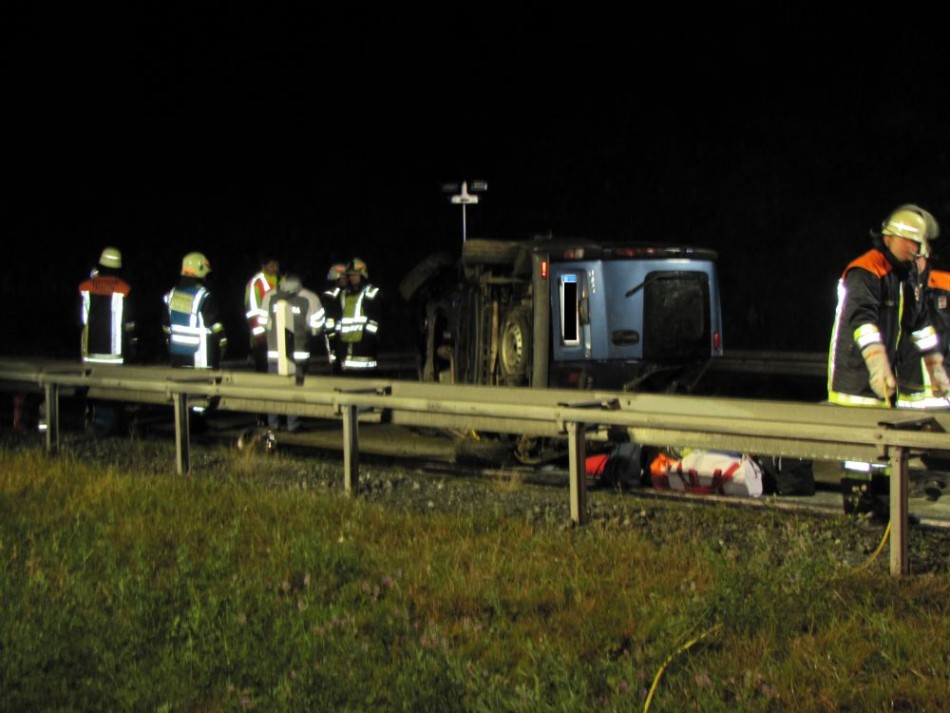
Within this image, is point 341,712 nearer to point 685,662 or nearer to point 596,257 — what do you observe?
point 685,662

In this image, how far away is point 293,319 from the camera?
1285cm

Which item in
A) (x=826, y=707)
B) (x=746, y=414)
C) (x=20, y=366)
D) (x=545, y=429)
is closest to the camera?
(x=826, y=707)

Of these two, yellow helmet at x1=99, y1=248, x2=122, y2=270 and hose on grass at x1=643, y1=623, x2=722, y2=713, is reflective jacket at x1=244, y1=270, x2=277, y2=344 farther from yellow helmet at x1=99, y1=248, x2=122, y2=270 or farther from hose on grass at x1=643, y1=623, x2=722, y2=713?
hose on grass at x1=643, y1=623, x2=722, y2=713

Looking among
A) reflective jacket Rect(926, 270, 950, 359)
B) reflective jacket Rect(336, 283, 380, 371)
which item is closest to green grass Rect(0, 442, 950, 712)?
reflective jacket Rect(926, 270, 950, 359)

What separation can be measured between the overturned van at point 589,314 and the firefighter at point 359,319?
2.60 metres

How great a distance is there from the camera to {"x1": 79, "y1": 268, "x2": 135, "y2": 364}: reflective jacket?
1285cm

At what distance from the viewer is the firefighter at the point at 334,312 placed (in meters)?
A: 14.6

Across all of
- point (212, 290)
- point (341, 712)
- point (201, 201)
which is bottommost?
point (341, 712)

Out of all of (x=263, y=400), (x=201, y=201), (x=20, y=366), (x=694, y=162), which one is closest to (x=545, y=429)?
(x=263, y=400)

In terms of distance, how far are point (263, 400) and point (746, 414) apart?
13.1 ft

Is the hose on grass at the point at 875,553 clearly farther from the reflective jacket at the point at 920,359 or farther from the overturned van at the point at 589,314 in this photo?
the overturned van at the point at 589,314

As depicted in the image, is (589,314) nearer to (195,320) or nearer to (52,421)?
(195,320)

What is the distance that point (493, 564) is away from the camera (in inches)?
249

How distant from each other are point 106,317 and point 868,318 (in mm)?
7975
